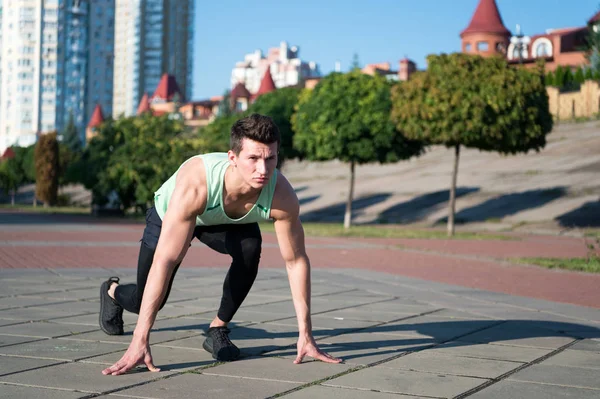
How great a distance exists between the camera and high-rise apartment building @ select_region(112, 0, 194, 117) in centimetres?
18062

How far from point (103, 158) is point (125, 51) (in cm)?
15538

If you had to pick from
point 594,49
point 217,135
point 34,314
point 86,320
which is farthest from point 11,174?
point 86,320

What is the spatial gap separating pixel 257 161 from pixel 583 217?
22.8 meters

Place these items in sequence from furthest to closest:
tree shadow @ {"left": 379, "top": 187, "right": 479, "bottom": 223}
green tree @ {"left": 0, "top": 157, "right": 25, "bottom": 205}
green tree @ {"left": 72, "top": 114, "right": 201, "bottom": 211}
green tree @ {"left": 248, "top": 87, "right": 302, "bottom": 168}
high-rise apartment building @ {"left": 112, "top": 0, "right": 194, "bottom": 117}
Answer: high-rise apartment building @ {"left": 112, "top": 0, "right": 194, "bottom": 117}
green tree @ {"left": 0, "top": 157, "right": 25, "bottom": 205}
green tree @ {"left": 248, "top": 87, "right": 302, "bottom": 168}
green tree @ {"left": 72, "top": 114, "right": 201, "bottom": 211}
tree shadow @ {"left": 379, "top": 187, "right": 479, "bottom": 223}

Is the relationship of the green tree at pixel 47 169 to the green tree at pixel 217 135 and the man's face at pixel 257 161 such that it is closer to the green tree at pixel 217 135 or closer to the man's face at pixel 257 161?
the green tree at pixel 217 135

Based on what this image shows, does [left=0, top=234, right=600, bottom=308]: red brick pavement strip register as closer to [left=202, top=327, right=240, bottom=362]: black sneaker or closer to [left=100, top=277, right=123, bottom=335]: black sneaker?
[left=202, top=327, right=240, bottom=362]: black sneaker

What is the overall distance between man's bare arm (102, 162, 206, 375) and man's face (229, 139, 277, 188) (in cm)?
29

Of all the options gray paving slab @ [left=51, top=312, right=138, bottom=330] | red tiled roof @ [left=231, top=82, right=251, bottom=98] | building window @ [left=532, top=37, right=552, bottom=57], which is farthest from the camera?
red tiled roof @ [left=231, top=82, right=251, bottom=98]

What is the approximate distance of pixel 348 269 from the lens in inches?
487

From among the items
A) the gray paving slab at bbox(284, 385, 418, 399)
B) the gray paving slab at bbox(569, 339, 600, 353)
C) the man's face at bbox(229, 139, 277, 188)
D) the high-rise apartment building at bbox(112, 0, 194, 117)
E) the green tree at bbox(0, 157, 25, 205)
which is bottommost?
the green tree at bbox(0, 157, 25, 205)

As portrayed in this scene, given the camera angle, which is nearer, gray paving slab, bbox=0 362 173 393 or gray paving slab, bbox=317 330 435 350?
gray paving slab, bbox=0 362 173 393

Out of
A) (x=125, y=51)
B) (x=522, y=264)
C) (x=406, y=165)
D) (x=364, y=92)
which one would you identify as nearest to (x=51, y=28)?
(x=125, y=51)

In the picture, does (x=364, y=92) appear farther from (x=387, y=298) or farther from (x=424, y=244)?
(x=387, y=298)

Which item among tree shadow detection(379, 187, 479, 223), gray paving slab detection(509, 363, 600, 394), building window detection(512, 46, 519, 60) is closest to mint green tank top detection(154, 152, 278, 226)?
gray paving slab detection(509, 363, 600, 394)
